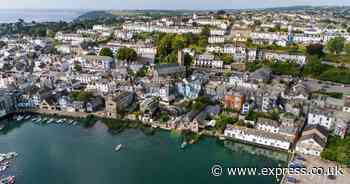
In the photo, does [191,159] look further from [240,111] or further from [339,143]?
[339,143]

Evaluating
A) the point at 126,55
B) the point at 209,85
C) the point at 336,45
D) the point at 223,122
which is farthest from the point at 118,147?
the point at 336,45

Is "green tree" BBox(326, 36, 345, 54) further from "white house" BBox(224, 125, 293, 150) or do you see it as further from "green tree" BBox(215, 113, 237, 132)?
"white house" BBox(224, 125, 293, 150)

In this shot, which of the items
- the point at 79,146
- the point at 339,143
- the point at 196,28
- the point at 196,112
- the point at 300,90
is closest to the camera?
the point at 339,143

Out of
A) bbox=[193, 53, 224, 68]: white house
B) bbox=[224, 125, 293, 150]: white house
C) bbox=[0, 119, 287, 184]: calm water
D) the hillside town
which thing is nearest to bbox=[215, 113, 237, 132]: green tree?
the hillside town

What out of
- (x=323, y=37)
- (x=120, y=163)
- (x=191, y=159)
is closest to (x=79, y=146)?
(x=120, y=163)

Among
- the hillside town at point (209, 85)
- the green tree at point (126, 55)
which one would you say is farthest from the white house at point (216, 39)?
the green tree at point (126, 55)

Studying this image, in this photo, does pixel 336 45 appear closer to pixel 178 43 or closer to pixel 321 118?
pixel 178 43
